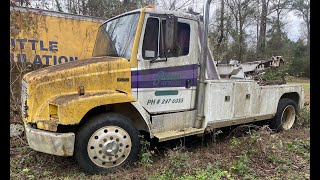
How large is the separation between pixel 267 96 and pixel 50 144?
456 cm

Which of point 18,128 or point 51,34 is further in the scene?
point 51,34

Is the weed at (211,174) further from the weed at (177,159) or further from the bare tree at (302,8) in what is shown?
the bare tree at (302,8)

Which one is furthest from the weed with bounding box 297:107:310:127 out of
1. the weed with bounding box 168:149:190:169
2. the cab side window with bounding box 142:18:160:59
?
the cab side window with bounding box 142:18:160:59

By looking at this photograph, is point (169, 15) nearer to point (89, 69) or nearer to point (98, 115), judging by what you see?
point (89, 69)

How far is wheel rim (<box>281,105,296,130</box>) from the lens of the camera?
22.6ft

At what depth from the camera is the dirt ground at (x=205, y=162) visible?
4.02 m

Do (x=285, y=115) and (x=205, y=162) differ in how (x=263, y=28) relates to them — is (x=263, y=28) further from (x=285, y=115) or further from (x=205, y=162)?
(x=205, y=162)

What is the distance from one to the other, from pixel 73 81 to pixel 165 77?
1503 mm

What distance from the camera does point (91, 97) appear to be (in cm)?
396

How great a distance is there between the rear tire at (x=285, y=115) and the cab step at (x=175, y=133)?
250 cm

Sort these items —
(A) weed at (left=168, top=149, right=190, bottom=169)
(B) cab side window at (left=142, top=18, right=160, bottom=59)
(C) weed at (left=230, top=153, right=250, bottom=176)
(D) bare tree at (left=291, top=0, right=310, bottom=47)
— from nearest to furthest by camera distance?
(C) weed at (left=230, top=153, right=250, bottom=176)
(A) weed at (left=168, top=149, right=190, bottom=169)
(B) cab side window at (left=142, top=18, right=160, bottom=59)
(D) bare tree at (left=291, top=0, right=310, bottom=47)

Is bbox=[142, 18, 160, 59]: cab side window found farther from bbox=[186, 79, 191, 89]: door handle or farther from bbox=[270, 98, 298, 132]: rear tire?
bbox=[270, 98, 298, 132]: rear tire

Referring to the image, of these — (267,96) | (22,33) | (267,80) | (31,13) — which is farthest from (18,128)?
(267,80)

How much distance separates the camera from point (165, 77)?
4.72 meters
